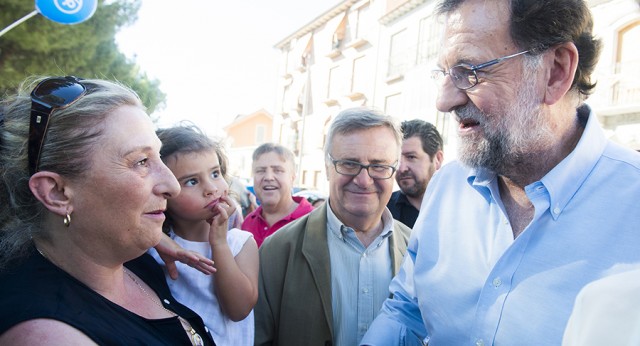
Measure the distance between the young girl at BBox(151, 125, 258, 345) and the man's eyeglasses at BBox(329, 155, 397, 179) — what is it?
67 centimetres

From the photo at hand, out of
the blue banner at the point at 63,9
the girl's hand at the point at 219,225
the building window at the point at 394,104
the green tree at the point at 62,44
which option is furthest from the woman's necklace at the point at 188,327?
the building window at the point at 394,104

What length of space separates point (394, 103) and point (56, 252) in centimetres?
2151

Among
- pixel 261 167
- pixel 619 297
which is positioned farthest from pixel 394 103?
pixel 619 297

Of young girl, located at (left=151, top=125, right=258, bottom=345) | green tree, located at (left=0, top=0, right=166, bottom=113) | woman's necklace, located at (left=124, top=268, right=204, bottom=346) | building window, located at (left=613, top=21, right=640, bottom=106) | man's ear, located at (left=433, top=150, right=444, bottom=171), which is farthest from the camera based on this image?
building window, located at (left=613, top=21, right=640, bottom=106)

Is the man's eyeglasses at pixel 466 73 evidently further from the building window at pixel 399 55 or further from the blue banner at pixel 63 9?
the building window at pixel 399 55

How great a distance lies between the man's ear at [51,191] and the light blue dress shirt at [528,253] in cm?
129

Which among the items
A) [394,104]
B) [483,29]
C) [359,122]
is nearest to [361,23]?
[394,104]

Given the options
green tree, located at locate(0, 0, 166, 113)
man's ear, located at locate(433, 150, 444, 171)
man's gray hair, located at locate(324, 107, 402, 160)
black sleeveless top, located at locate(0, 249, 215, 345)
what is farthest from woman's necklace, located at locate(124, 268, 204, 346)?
green tree, located at locate(0, 0, 166, 113)

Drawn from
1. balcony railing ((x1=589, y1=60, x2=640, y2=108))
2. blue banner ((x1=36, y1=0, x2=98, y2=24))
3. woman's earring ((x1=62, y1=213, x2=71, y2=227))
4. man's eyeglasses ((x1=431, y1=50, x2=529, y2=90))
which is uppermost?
balcony railing ((x1=589, y1=60, x2=640, y2=108))

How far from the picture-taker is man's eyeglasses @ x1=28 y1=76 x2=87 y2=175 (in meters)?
1.43

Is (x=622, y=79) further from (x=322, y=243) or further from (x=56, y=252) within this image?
(x=56, y=252)

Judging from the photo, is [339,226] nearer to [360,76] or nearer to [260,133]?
[360,76]

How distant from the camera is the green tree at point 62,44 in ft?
27.2

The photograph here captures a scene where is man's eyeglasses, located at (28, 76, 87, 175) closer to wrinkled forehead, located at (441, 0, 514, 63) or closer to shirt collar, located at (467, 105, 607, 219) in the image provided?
wrinkled forehead, located at (441, 0, 514, 63)
